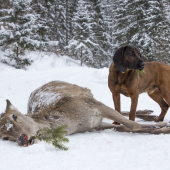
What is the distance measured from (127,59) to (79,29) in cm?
2271

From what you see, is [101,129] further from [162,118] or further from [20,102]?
[20,102]

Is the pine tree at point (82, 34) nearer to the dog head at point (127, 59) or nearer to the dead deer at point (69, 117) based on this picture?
the dog head at point (127, 59)

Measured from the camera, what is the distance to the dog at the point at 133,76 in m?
4.57

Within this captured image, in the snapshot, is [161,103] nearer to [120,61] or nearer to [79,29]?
[120,61]

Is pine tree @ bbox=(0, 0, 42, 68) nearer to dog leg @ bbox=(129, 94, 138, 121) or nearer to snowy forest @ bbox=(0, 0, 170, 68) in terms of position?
snowy forest @ bbox=(0, 0, 170, 68)

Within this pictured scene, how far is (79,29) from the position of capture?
85.8ft

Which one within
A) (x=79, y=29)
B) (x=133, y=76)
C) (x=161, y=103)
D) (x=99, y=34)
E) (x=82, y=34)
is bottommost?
(x=161, y=103)

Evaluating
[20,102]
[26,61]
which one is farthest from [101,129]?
[26,61]

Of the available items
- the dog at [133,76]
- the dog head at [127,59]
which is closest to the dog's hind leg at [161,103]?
the dog at [133,76]

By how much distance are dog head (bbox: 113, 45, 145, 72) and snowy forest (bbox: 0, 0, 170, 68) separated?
15452 millimetres

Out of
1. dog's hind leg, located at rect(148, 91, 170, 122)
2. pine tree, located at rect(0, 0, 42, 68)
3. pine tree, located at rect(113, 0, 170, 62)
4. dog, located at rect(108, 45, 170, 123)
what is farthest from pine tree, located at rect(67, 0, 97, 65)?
dog, located at rect(108, 45, 170, 123)

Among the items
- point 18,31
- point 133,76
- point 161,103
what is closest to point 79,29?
point 18,31

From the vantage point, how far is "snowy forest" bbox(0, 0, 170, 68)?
727 inches

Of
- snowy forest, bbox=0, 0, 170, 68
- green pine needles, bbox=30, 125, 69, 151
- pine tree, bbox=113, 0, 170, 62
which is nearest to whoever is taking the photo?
green pine needles, bbox=30, 125, 69, 151
